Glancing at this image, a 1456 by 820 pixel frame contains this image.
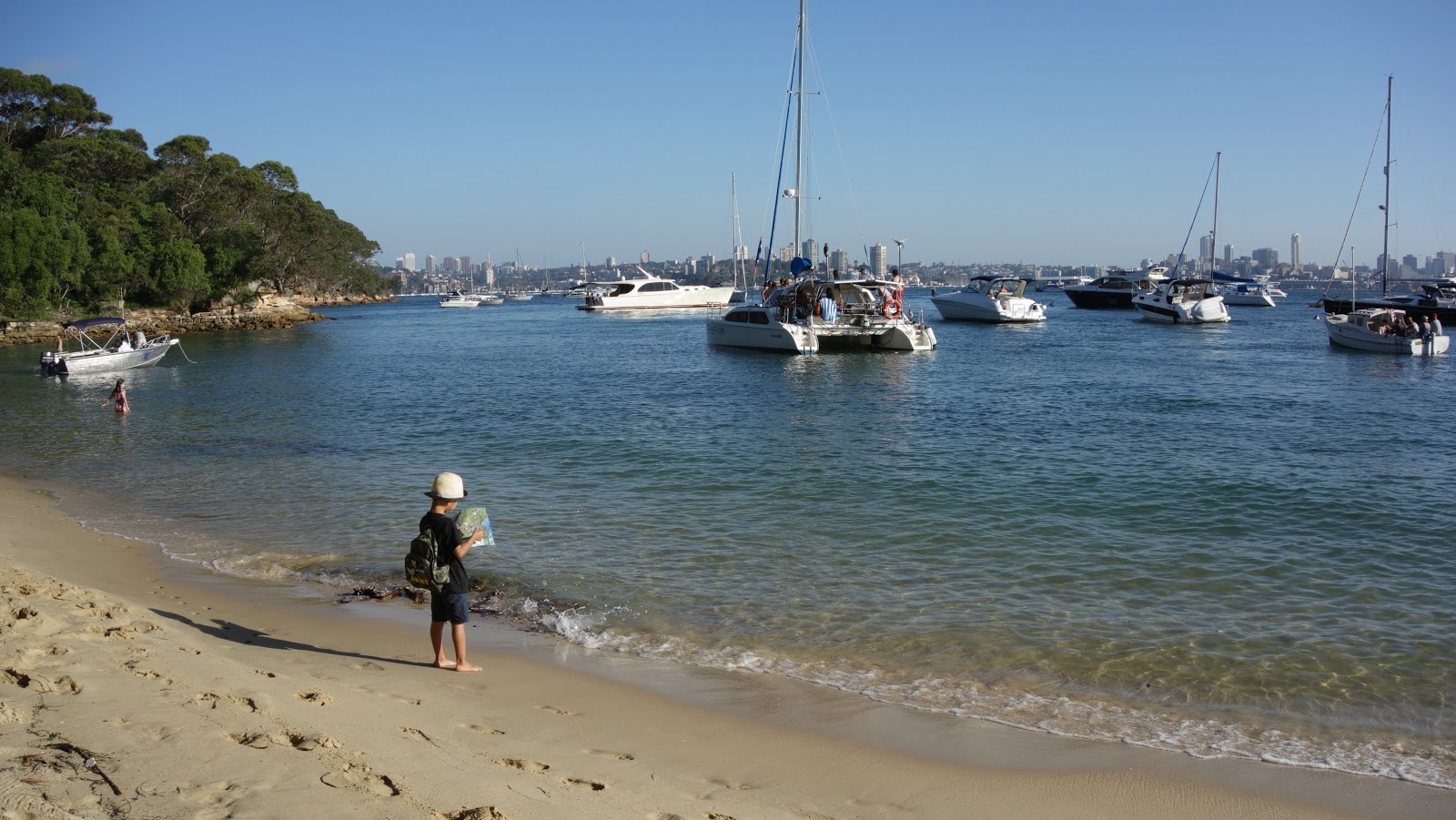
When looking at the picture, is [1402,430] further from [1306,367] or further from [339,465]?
[339,465]

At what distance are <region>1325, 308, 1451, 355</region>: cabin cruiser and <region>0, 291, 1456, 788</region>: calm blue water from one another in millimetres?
8588

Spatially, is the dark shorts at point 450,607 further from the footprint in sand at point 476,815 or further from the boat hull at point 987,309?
→ the boat hull at point 987,309

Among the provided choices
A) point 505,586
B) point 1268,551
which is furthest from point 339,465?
point 1268,551

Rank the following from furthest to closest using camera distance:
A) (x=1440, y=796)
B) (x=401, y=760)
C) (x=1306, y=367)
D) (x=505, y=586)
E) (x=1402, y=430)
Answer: (x=1306, y=367) < (x=1402, y=430) < (x=505, y=586) < (x=1440, y=796) < (x=401, y=760)

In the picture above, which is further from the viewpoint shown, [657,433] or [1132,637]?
[657,433]

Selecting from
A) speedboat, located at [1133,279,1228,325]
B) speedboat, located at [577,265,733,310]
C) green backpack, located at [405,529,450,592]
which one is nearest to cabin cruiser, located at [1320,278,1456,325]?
speedboat, located at [1133,279,1228,325]

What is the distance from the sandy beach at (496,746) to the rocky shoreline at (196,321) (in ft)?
172

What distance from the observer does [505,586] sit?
10328 mm

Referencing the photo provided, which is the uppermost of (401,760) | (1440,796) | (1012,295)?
(1012,295)

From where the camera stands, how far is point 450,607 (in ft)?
24.2

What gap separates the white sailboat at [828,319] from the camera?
39.8 m

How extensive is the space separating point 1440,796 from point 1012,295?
63893mm

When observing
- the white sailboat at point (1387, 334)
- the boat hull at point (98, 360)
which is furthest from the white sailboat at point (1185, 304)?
the boat hull at point (98, 360)

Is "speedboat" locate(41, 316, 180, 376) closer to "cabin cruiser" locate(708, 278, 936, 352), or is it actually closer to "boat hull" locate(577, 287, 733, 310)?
"cabin cruiser" locate(708, 278, 936, 352)
